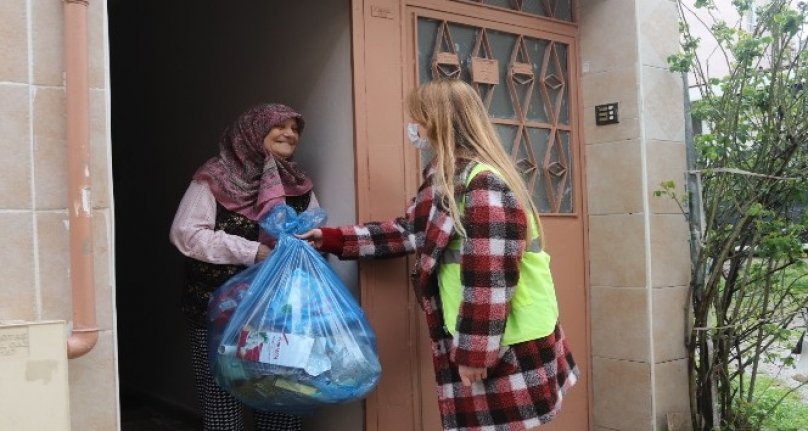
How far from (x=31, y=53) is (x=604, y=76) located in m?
2.56

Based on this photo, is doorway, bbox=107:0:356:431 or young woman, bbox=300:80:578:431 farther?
doorway, bbox=107:0:356:431

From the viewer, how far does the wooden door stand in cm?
277

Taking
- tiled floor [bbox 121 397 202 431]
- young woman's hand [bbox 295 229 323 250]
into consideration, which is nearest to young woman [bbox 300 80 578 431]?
young woman's hand [bbox 295 229 323 250]

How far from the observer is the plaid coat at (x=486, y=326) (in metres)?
2.03

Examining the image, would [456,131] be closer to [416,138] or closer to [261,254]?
[416,138]

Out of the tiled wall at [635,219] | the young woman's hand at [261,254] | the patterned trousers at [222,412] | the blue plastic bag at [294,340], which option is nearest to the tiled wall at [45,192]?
the blue plastic bag at [294,340]

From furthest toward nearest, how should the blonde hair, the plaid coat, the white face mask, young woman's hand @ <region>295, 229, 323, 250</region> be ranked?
young woman's hand @ <region>295, 229, 323, 250</region>
the white face mask
the blonde hair
the plaid coat

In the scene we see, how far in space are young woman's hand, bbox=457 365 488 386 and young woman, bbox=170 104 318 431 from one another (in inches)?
35.8

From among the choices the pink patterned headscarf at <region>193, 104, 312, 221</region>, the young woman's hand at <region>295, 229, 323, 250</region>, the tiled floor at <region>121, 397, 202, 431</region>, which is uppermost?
the pink patterned headscarf at <region>193, 104, 312, 221</region>

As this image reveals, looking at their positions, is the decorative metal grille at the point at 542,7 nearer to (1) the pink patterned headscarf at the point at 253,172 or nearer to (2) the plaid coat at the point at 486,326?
(1) the pink patterned headscarf at the point at 253,172

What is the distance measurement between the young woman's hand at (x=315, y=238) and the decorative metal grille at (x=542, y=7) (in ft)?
4.39

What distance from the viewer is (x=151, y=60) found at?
452 centimetres

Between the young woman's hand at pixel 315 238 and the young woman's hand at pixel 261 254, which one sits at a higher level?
the young woman's hand at pixel 315 238

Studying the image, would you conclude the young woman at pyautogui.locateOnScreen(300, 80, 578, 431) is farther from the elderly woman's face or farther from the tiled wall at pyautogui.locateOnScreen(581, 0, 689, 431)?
the tiled wall at pyautogui.locateOnScreen(581, 0, 689, 431)
